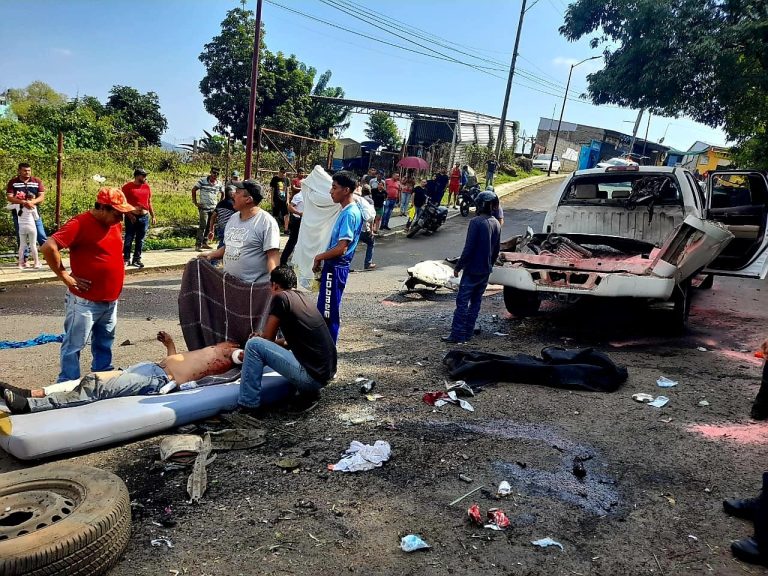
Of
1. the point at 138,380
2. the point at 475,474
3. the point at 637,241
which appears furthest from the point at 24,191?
the point at 637,241

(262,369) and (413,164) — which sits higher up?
(413,164)

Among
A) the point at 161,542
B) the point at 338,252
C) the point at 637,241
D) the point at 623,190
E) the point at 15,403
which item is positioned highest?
the point at 623,190

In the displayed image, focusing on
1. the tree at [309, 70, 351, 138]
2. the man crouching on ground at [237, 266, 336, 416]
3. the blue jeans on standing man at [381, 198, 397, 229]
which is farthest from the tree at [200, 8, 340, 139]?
the man crouching on ground at [237, 266, 336, 416]

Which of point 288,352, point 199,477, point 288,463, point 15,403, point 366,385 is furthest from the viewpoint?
point 366,385

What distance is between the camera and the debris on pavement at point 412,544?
2834 millimetres

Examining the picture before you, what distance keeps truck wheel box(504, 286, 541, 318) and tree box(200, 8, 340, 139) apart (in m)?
25.1

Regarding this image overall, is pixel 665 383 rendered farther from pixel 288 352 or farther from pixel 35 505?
pixel 35 505

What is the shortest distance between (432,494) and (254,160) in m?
13.5

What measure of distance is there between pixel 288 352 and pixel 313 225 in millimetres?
4140

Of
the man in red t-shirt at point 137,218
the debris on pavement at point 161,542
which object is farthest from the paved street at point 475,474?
the man in red t-shirt at point 137,218

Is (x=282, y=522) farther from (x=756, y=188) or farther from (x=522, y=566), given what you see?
(x=756, y=188)

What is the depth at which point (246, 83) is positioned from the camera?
31125 millimetres

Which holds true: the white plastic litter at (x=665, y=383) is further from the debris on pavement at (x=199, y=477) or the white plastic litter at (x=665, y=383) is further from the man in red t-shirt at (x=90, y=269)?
the man in red t-shirt at (x=90, y=269)

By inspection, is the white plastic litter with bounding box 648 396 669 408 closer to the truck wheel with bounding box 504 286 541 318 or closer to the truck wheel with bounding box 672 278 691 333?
the truck wheel with bounding box 672 278 691 333
